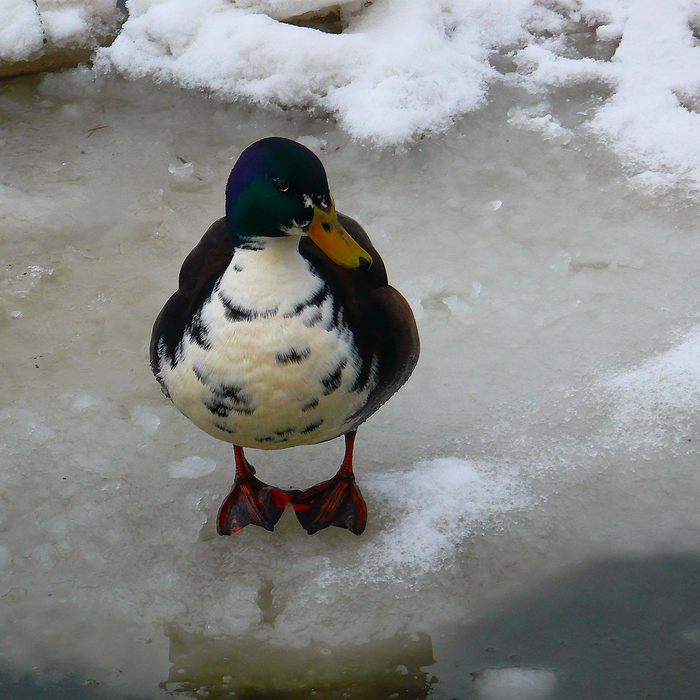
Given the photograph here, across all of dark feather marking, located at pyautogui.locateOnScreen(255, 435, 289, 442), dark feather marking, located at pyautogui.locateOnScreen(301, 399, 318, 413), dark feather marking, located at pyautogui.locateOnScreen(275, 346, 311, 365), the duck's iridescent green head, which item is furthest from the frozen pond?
the duck's iridescent green head

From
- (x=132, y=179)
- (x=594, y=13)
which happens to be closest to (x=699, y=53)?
(x=594, y=13)

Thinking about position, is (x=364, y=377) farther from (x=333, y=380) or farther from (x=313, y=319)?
(x=313, y=319)

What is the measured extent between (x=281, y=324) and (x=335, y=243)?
24 centimetres

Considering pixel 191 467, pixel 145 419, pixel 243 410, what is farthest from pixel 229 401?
pixel 145 419

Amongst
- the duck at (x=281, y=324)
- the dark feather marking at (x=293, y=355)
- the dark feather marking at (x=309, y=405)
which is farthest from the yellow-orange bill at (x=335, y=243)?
the dark feather marking at (x=309, y=405)

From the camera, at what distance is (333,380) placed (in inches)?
81.2

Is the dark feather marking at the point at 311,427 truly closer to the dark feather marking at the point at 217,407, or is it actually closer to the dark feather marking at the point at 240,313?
the dark feather marking at the point at 217,407

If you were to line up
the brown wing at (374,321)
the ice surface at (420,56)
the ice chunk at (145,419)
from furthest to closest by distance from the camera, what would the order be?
1. the ice surface at (420,56)
2. the ice chunk at (145,419)
3. the brown wing at (374,321)

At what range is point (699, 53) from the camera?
4047 mm

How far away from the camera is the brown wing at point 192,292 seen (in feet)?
7.08

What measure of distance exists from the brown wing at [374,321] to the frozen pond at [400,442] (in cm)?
49

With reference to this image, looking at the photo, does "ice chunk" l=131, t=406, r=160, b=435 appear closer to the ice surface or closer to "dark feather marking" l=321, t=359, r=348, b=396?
"dark feather marking" l=321, t=359, r=348, b=396

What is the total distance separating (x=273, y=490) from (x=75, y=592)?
2.02ft

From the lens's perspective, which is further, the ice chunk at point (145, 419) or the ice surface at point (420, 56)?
the ice surface at point (420, 56)
